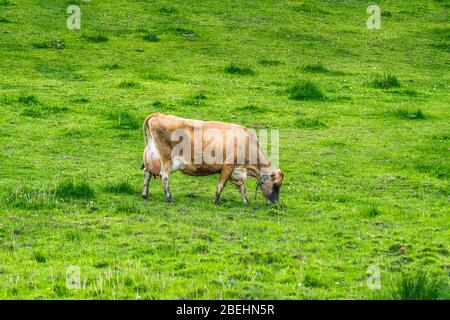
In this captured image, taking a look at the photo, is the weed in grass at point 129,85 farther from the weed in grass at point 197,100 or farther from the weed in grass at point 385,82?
the weed in grass at point 385,82

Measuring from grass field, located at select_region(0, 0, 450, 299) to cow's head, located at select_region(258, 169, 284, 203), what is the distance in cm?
32

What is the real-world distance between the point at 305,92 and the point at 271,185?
10360 mm

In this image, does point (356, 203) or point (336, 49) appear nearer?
point (356, 203)

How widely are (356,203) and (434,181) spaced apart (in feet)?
9.75

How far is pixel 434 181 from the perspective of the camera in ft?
59.0

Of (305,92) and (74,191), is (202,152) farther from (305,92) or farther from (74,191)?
(305,92)

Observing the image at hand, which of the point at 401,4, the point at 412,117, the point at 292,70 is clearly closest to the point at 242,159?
the point at 412,117

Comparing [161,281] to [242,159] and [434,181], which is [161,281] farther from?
[434,181]

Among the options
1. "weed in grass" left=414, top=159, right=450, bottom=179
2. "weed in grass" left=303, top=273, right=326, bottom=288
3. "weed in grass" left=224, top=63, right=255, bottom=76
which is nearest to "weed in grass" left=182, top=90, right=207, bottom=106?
"weed in grass" left=224, top=63, right=255, bottom=76

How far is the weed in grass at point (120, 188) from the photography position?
16266 mm

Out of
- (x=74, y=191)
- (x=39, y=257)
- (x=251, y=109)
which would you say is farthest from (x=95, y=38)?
(x=39, y=257)

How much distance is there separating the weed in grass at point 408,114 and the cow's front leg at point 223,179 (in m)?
9.75

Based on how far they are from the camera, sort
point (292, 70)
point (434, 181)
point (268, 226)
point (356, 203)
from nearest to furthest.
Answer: point (268, 226) < point (356, 203) < point (434, 181) < point (292, 70)

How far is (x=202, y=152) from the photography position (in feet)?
52.7
